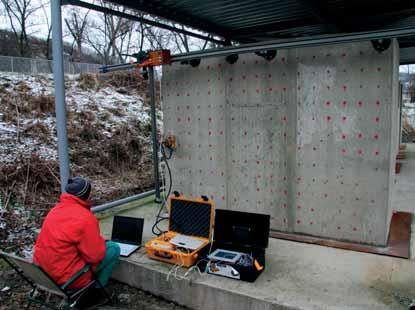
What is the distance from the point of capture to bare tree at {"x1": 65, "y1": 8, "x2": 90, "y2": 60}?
984 inches

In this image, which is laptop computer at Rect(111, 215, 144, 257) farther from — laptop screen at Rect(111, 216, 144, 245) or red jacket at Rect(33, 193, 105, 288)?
red jacket at Rect(33, 193, 105, 288)

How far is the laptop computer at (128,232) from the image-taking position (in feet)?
11.7

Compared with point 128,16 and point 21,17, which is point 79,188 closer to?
point 128,16

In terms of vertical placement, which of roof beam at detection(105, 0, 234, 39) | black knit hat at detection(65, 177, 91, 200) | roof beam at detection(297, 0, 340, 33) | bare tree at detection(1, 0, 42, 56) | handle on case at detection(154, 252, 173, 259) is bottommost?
handle on case at detection(154, 252, 173, 259)

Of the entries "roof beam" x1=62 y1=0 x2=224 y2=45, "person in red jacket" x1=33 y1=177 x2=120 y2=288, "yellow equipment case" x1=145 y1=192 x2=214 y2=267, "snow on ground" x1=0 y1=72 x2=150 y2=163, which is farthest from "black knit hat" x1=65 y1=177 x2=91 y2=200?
"snow on ground" x1=0 y1=72 x2=150 y2=163

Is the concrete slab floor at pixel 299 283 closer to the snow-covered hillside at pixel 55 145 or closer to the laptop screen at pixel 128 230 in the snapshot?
the laptop screen at pixel 128 230

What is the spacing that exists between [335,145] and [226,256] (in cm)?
155

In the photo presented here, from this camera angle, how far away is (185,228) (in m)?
3.41

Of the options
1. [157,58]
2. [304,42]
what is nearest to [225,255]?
[304,42]

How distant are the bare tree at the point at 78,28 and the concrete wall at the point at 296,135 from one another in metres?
23.9

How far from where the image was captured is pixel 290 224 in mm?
3736

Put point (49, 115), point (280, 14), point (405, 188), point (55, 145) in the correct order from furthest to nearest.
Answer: point (49, 115) < point (55, 145) < point (405, 188) < point (280, 14)

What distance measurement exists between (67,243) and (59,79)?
6.56ft

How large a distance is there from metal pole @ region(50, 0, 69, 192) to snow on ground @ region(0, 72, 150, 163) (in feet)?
9.27
